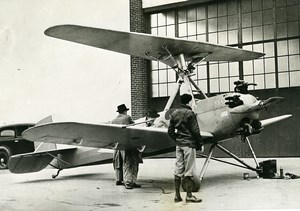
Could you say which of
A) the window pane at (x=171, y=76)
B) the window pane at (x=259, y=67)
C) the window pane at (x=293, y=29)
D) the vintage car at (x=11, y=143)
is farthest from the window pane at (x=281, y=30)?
the vintage car at (x=11, y=143)

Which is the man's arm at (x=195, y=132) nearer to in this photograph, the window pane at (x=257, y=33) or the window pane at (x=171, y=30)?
the window pane at (x=257, y=33)

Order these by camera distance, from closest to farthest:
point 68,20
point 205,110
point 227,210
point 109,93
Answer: point 227,210, point 205,110, point 68,20, point 109,93

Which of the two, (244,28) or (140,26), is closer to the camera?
(244,28)

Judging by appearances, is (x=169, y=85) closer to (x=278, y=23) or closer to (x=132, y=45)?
(x=278, y=23)

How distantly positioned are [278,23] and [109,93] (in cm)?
613

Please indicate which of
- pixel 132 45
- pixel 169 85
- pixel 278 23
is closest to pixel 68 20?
pixel 132 45

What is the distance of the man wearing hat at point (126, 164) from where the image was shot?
7220 millimetres

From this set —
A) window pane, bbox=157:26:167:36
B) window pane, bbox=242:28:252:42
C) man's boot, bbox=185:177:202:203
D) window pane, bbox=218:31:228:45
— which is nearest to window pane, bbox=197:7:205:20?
window pane, bbox=218:31:228:45

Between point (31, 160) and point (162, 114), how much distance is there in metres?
3.28

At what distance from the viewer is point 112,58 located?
14.5 meters

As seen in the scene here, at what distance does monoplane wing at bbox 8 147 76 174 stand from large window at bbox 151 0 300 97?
633cm

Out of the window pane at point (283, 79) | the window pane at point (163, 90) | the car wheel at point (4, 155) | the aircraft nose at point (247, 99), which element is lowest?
the car wheel at point (4, 155)

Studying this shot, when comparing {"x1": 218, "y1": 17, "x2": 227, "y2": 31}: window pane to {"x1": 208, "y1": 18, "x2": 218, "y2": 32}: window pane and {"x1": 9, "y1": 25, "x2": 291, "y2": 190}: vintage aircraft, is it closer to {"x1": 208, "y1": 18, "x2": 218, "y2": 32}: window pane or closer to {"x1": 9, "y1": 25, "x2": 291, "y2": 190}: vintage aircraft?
{"x1": 208, "y1": 18, "x2": 218, "y2": 32}: window pane

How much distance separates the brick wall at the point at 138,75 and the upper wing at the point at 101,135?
689 centimetres
